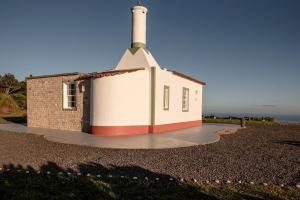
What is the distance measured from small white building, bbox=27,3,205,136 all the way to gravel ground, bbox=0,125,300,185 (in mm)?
3626

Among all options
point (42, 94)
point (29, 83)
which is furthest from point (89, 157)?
point (29, 83)

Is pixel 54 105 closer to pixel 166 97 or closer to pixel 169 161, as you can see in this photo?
pixel 166 97

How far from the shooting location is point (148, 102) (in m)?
13.6

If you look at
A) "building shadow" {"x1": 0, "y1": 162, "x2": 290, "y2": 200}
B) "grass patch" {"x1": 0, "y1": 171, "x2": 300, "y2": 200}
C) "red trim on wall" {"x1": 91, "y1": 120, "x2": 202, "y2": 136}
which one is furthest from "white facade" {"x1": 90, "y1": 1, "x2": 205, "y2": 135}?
"grass patch" {"x1": 0, "y1": 171, "x2": 300, "y2": 200}

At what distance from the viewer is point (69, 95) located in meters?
14.9

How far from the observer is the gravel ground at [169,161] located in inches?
225

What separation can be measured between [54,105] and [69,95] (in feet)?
4.13

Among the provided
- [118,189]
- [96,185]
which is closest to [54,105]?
[96,185]

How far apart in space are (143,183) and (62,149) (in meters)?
4.67

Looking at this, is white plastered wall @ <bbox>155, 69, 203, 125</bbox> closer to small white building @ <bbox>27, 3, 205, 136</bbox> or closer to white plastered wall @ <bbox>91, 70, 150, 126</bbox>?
small white building @ <bbox>27, 3, 205, 136</bbox>

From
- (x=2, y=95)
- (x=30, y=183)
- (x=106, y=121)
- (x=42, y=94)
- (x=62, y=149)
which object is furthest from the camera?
Answer: (x=2, y=95)

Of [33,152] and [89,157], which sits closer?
[89,157]

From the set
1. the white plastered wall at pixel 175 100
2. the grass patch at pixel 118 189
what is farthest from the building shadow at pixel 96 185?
the white plastered wall at pixel 175 100

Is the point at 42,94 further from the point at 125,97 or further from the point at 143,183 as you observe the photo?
the point at 143,183
